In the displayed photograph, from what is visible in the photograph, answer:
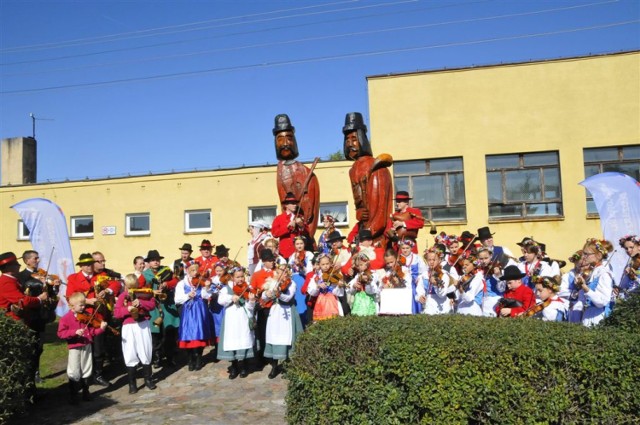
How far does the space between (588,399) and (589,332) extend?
0.55m

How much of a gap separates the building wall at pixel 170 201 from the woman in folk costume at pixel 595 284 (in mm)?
10654

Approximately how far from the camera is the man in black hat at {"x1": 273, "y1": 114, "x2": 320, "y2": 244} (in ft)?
34.8

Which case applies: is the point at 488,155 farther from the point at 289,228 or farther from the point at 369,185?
the point at 289,228

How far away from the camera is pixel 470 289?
324 inches

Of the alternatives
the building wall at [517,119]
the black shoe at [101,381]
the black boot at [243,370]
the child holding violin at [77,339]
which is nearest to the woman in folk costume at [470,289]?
the black boot at [243,370]

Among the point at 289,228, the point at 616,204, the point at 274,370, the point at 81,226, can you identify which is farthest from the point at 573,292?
the point at 81,226

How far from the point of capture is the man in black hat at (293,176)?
417 inches

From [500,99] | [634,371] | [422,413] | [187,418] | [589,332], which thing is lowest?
[187,418]

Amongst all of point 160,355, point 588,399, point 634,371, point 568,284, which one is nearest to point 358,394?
point 588,399

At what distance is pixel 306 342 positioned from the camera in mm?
5215

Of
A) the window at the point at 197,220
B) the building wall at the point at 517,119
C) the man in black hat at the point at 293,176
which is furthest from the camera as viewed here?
the window at the point at 197,220

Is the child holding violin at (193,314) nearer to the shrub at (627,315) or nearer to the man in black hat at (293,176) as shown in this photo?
the man in black hat at (293,176)

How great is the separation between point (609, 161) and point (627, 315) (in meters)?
13.3

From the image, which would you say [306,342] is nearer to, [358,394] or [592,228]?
[358,394]
